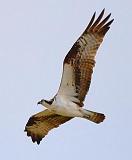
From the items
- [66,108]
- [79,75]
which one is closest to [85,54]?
[79,75]

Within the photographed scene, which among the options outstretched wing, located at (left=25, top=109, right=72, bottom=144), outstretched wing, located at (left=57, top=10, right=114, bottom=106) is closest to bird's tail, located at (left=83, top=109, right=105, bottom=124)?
outstretched wing, located at (left=57, top=10, right=114, bottom=106)

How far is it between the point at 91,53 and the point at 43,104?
144 centimetres

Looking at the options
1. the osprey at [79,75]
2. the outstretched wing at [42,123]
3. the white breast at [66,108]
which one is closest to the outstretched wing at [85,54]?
the osprey at [79,75]

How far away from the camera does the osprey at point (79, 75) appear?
16.2 metres

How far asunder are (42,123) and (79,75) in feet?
6.73

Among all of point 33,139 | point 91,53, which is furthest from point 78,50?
point 33,139

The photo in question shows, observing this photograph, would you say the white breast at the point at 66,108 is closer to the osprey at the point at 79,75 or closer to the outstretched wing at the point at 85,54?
the osprey at the point at 79,75

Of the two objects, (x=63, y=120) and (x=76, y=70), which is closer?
(x=76, y=70)

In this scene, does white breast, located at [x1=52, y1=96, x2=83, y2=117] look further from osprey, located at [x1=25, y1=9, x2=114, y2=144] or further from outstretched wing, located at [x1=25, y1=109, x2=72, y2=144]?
outstretched wing, located at [x1=25, y1=109, x2=72, y2=144]

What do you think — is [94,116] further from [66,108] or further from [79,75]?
[79,75]

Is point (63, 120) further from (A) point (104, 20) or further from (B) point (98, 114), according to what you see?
(A) point (104, 20)

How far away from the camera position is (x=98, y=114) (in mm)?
16109

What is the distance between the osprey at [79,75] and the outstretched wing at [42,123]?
86cm

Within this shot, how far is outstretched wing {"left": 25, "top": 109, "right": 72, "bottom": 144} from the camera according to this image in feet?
57.4
